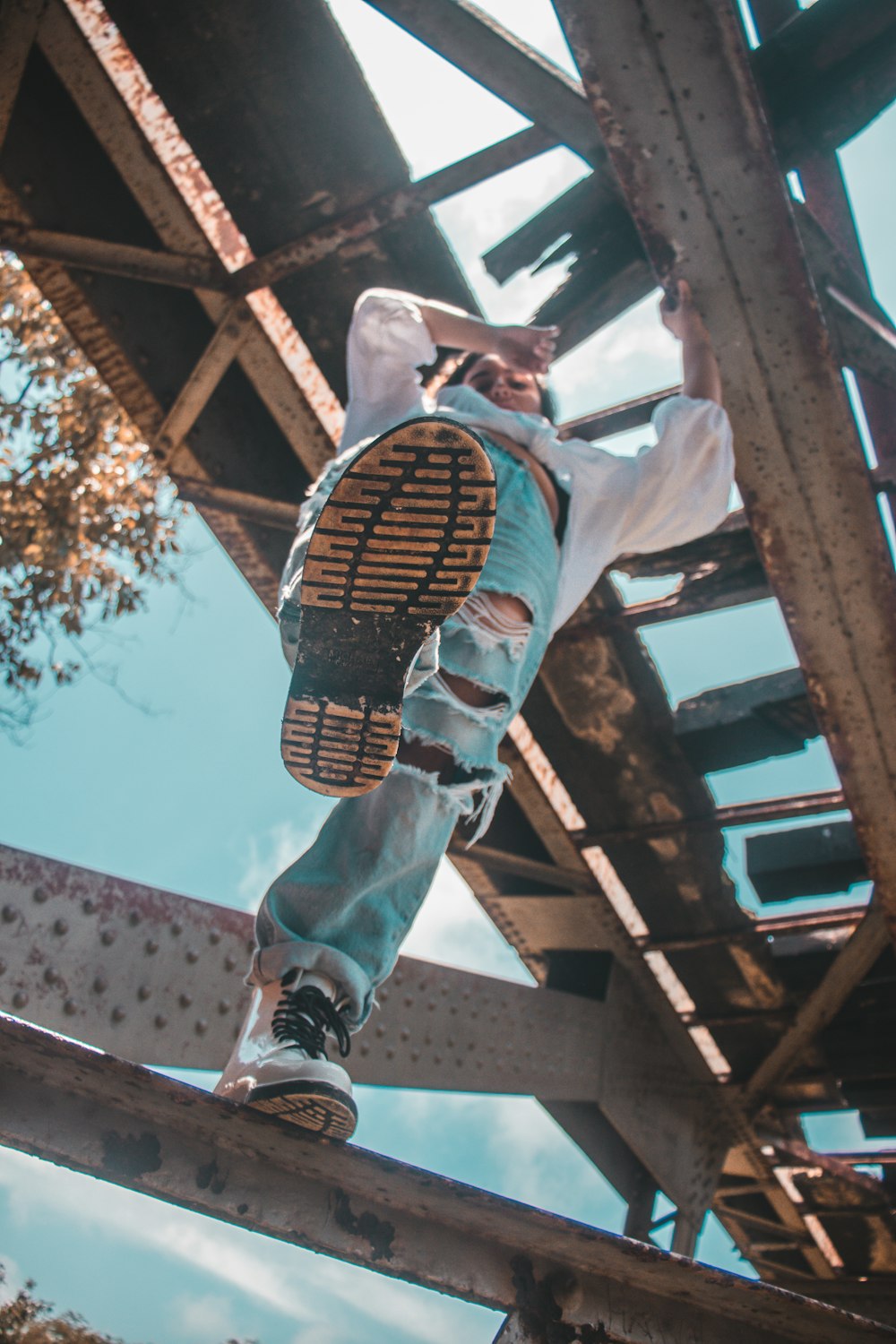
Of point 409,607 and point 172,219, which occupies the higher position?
point 172,219

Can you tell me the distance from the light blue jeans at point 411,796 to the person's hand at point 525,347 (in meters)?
0.32

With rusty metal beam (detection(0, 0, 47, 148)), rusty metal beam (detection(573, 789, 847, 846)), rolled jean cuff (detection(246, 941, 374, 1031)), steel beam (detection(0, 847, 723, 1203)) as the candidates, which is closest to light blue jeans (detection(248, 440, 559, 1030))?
rolled jean cuff (detection(246, 941, 374, 1031))

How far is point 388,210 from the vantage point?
3422mm

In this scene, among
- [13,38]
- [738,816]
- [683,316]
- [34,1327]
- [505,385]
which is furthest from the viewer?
[738,816]

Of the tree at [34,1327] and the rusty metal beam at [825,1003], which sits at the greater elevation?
the rusty metal beam at [825,1003]

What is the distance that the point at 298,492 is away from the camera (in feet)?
13.8

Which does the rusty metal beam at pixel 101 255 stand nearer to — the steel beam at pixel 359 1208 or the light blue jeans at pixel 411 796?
the light blue jeans at pixel 411 796

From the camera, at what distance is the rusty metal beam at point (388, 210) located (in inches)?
126

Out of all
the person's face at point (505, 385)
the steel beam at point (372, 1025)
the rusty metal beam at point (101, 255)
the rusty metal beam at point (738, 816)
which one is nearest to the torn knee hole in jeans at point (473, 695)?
the person's face at point (505, 385)

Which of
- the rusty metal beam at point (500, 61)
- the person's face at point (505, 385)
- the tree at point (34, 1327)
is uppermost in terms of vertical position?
the rusty metal beam at point (500, 61)

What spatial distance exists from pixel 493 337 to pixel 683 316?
505mm

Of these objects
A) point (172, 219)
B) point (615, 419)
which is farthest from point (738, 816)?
point (172, 219)

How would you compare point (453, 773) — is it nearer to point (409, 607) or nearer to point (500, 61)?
point (409, 607)

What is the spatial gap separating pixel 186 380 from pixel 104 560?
4.44 meters
